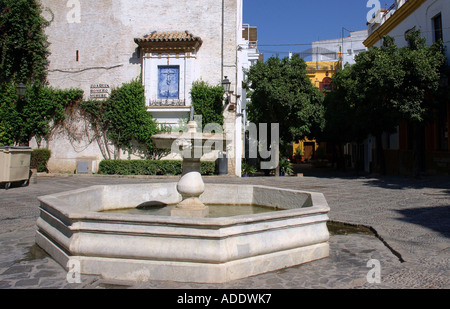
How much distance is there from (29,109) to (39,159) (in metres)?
2.51

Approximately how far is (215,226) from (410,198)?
26.9 ft

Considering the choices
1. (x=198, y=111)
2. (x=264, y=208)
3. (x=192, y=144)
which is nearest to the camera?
(x=192, y=144)

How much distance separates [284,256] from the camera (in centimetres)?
414

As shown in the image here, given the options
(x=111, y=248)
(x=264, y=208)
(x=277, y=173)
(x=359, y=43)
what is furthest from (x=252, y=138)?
(x=359, y=43)

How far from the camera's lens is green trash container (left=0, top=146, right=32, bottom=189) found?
468 inches

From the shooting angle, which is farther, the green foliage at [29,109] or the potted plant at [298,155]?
the potted plant at [298,155]

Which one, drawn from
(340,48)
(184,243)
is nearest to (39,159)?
(184,243)

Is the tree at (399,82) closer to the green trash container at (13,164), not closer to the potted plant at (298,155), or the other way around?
the green trash container at (13,164)

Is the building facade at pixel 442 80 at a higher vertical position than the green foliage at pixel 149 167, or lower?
higher

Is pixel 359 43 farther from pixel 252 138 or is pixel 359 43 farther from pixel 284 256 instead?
pixel 284 256

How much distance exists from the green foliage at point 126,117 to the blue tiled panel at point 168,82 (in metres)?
0.95

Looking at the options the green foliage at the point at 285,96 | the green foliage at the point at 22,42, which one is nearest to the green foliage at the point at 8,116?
the green foliage at the point at 22,42

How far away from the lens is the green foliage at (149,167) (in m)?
17.2

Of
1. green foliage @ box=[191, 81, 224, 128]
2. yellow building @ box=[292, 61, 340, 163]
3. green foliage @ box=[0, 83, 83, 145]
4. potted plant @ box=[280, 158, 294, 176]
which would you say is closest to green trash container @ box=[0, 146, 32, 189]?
green foliage @ box=[0, 83, 83, 145]
